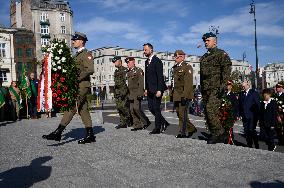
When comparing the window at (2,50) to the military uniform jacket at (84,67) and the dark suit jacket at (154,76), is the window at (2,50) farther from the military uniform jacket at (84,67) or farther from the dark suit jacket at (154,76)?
the military uniform jacket at (84,67)

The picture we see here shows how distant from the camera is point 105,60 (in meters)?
98.9

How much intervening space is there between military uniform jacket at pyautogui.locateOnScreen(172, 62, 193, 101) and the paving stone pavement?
1.32 meters

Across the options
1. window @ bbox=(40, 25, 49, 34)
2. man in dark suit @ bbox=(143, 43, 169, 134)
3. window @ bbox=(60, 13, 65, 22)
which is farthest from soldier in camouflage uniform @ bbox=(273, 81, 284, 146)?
window @ bbox=(60, 13, 65, 22)

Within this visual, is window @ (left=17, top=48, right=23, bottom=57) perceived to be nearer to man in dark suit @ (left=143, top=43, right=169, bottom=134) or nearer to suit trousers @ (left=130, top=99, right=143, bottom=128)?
suit trousers @ (left=130, top=99, right=143, bottom=128)

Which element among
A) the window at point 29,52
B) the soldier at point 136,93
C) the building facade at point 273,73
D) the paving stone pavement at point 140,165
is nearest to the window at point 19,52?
the window at point 29,52

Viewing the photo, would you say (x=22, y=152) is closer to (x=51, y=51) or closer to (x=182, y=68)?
(x=51, y=51)

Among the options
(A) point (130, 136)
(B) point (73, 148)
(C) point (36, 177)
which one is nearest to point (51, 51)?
(B) point (73, 148)

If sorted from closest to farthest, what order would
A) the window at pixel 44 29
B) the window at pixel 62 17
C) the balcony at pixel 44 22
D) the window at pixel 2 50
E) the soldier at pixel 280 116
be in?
the soldier at pixel 280 116 → the window at pixel 2 50 → the balcony at pixel 44 22 → the window at pixel 44 29 → the window at pixel 62 17

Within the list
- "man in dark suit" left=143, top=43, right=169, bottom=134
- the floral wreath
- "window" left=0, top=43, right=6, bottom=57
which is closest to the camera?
the floral wreath

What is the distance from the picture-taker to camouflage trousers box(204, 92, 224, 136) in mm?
6443

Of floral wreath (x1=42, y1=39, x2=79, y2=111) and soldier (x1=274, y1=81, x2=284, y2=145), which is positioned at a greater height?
floral wreath (x1=42, y1=39, x2=79, y2=111)

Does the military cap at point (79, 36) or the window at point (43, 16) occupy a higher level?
the window at point (43, 16)

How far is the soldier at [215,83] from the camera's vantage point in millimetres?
6461

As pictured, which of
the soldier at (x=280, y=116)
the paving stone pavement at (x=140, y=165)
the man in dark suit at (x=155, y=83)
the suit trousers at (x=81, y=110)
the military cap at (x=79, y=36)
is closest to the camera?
the paving stone pavement at (x=140, y=165)
